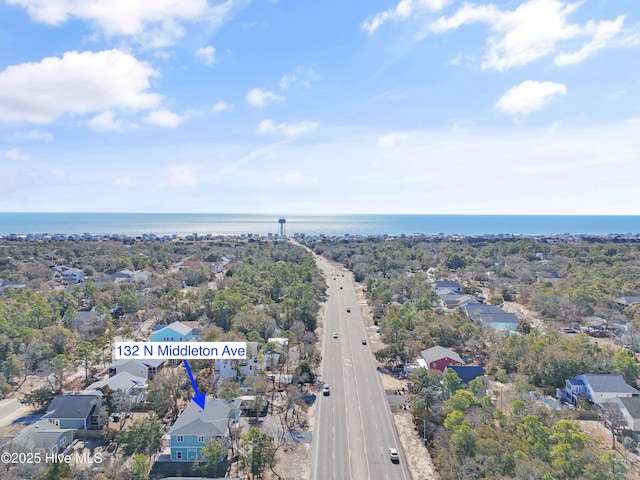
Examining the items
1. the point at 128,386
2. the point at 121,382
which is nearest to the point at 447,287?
the point at 128,386

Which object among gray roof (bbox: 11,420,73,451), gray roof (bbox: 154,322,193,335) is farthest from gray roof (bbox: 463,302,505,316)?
gray roof (bbox: 11,420,73,451)

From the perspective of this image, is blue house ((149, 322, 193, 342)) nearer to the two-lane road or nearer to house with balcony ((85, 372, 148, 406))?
house with balcony ((85, 372, 148, 406))

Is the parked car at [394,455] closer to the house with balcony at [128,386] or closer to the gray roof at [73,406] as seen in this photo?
the house with balcony at [128,386]

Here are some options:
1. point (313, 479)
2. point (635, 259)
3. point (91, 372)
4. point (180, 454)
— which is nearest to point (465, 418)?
point (313, 479)

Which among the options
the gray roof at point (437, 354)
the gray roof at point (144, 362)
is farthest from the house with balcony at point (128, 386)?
the gray roof at point (437, 354)

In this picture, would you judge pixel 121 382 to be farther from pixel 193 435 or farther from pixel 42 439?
pixel 193 435

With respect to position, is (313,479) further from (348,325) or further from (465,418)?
(348,325)
